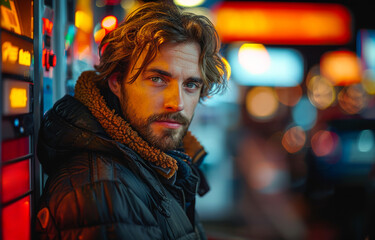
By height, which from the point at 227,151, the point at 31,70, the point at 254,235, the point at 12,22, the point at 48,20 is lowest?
the point at 254,235

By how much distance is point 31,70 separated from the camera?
142cm

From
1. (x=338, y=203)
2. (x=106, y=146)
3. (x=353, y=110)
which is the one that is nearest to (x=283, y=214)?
(x=338, y=203)

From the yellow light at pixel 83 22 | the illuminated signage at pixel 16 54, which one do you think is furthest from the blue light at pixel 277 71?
the illuminated signage at pixel 16 54

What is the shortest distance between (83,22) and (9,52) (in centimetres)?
143

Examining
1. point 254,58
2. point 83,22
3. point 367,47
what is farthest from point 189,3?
point 367,47

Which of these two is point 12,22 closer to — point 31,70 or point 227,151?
point 31,70

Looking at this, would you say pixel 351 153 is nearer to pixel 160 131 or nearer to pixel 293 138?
pixel 293 138

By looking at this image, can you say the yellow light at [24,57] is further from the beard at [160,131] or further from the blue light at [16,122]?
the beard at [160,131]

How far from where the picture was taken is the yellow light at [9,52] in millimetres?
1162

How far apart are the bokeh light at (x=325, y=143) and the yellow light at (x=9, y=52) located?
6019 millimetres

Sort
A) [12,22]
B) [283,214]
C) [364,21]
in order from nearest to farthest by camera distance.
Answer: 1. [12,22]
2. [283,214]
3. [364,21]

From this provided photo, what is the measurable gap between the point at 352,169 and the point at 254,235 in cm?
239

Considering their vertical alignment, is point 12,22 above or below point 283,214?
above

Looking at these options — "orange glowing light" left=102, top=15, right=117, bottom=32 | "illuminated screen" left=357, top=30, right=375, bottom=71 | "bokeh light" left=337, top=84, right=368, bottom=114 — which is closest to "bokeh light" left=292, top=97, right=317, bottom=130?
"bokeh light" left=337, top=84, right=368, bottom=114
